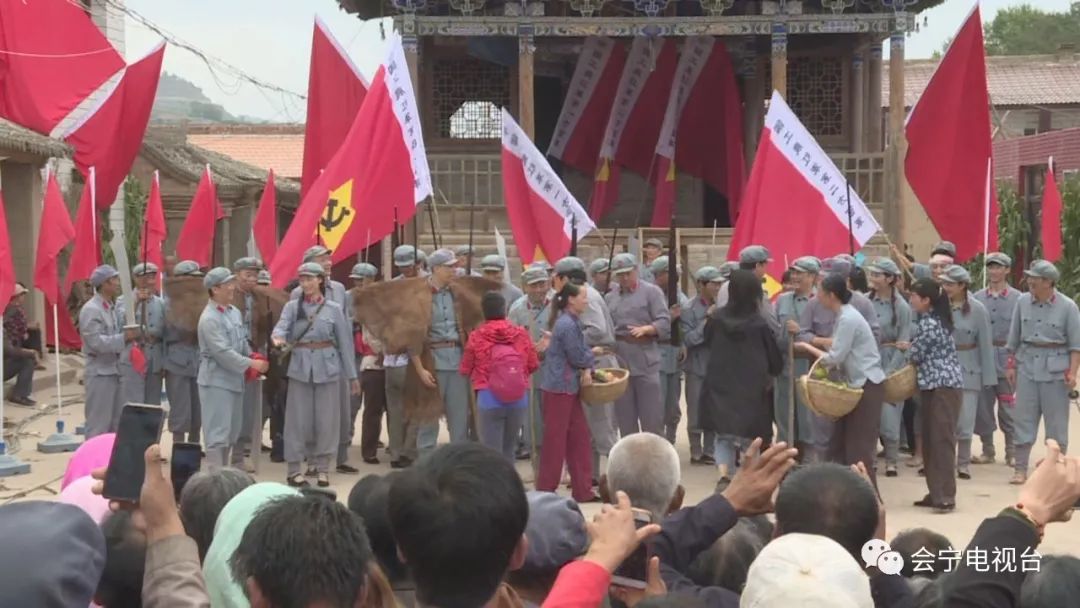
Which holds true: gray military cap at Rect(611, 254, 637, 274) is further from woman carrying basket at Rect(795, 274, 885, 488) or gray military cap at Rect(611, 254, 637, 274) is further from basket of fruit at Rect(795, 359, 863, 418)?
basket of fruit at Rect(795, 359, 863, 418)

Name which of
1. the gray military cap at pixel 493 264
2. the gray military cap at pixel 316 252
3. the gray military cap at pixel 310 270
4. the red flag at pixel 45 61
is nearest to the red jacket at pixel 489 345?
the gray military cap at pixel 310 270

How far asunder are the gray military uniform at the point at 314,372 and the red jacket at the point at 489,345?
1.24m

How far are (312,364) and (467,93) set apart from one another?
10630mm

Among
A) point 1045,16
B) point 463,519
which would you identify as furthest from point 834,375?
point 1045,16

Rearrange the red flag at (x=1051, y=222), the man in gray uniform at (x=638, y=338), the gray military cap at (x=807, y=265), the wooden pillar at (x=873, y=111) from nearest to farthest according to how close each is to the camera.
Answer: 1. the gray military cap at (x=807, y=265)
2. the man in gray uniform at (x=638, y=338)
3. the red flag at (x=1051, y=222)
4. the wooden pillar at (x=873, y=111)

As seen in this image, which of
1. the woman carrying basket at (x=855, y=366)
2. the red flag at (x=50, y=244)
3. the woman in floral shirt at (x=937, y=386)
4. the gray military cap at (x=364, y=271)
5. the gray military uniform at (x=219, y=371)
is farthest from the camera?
the red flag at (x=50, y=244)

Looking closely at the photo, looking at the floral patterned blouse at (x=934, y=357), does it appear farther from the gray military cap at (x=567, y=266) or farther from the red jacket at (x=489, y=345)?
the red jacket at (x=489, y=345)

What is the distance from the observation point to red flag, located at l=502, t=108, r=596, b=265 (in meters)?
11.7

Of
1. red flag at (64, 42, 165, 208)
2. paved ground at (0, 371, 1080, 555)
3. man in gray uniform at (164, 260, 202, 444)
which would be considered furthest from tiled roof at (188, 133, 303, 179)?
man in gray uniform at (164, 260, 202, 444)

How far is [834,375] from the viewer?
961 centimetres

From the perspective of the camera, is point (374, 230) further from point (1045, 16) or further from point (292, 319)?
point (1045, 16)

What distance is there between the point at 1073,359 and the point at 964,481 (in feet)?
4.03

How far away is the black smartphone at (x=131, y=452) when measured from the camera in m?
3.29

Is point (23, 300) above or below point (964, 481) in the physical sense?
above
